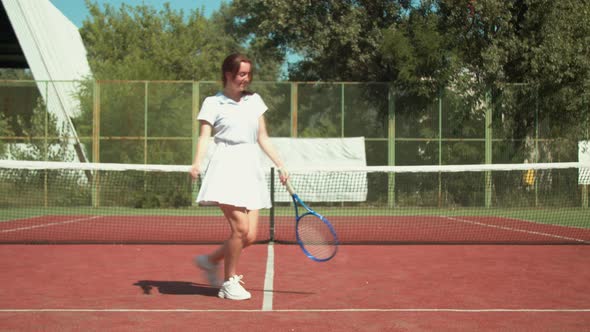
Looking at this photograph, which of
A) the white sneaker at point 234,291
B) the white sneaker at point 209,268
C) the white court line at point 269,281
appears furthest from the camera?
the white sneaker at point 209,268

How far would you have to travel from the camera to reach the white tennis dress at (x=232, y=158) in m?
5.46

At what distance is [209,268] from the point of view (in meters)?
5.93

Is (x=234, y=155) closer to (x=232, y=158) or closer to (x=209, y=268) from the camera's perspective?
(x=232, y=158)

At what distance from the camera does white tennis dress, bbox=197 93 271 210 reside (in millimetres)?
5465

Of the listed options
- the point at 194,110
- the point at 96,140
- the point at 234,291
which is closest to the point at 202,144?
the point at 234,291

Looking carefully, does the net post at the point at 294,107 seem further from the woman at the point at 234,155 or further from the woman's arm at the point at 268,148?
the woman at the point at 234,155

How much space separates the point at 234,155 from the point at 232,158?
26 mm

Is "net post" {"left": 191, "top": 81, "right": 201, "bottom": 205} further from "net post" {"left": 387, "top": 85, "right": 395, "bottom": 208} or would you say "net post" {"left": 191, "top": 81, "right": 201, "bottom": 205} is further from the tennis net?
"net post" {"left": 387, "top": 85, "right": 395, "bottom": 208}

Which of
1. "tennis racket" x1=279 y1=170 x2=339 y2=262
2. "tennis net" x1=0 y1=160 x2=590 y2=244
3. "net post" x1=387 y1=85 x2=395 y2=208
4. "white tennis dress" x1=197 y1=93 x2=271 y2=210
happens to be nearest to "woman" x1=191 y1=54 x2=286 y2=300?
"white tennis dress" x1=197 y1=93 x2=271 y2=210

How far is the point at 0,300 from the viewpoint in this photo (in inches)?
229

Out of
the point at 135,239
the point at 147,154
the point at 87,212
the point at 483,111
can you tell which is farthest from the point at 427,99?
the point at 135,239

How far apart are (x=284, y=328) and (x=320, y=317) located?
0.44 m

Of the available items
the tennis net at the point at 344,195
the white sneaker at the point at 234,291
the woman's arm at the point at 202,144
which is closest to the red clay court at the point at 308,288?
the white sneaker at the point at 234,291

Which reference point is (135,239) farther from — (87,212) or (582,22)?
(582,22)
